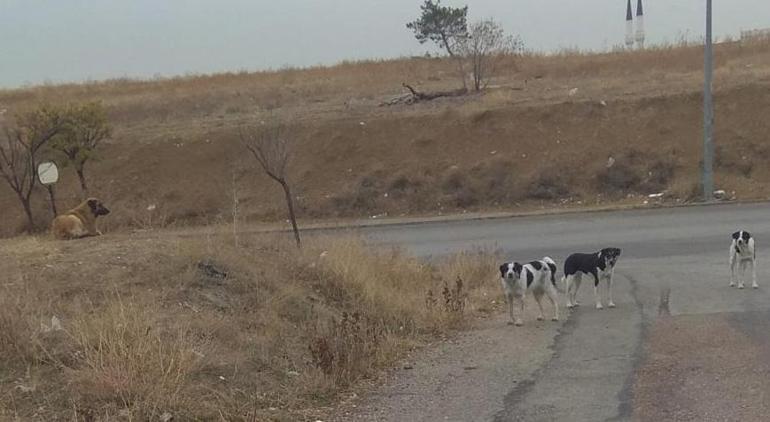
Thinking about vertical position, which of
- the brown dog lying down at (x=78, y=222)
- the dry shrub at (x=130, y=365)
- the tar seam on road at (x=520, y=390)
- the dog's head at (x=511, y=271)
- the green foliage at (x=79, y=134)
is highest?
the green foliage at (x=79, y=134)

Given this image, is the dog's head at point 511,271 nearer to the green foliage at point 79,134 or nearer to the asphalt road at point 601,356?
the asphalt road at point 601,356

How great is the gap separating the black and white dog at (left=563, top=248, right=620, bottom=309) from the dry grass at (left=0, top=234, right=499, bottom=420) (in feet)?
3.81

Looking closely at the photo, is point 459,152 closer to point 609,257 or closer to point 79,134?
point 79,134

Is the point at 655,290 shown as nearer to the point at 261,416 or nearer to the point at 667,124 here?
the point at 261,416

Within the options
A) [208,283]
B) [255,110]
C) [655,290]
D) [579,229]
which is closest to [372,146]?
[255,110]

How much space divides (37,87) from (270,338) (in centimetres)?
5541

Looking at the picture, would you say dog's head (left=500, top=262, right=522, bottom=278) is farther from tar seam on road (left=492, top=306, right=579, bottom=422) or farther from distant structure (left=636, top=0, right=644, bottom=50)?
distant structure (left=636, top=0, right=644, bottom=50)

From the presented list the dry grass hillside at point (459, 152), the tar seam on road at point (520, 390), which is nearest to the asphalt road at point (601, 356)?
the tar seam on road at point (520, 390)

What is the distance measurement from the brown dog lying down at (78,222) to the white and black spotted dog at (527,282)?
665 cm

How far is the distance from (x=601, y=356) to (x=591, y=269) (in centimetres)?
339

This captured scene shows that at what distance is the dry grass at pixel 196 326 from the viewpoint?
21.4ft

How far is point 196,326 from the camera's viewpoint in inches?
316

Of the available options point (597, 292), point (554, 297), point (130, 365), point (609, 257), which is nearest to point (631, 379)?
point (554, 297)

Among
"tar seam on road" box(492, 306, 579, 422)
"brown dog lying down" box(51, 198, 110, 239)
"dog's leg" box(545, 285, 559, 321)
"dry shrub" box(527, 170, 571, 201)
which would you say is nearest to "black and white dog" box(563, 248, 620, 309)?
"dog's leg" box(545, 285, 559, 321)
